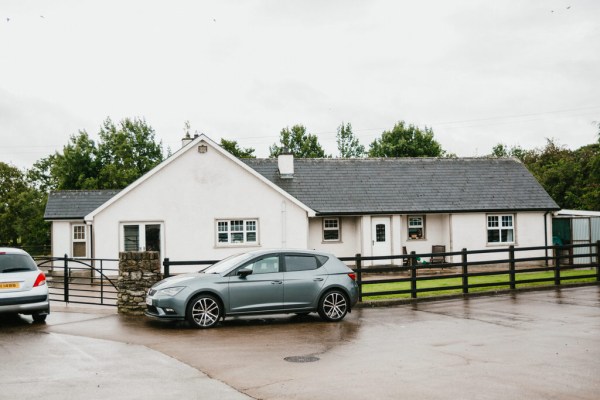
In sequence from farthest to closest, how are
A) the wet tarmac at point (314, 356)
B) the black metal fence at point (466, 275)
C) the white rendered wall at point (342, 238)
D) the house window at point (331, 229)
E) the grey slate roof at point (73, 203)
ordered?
the grey slate roof at point (73, 203) → the house window at point (331, 229) → the white rendered wall at point (342, 238) → the black metal fence at point (466, 275) → the wet tarmac at point (314, 356)

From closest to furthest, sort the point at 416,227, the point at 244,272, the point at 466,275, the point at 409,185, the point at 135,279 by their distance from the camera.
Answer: the point at 244,272 → the point at 135,279 → the point at 466,275 → the point at 416,227 → the point at 409,185

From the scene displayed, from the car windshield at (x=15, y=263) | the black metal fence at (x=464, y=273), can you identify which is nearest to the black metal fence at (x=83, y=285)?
the car windshield at (x=15, y=263)

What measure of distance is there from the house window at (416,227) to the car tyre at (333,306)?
62.5ft

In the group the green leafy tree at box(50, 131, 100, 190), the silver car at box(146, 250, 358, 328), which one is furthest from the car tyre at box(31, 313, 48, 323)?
Result: the green leafy tree at box(50, 131, 100, 190)

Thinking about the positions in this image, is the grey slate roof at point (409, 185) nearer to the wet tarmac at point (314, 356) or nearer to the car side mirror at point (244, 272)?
the wet tarmac at point (314, 356)

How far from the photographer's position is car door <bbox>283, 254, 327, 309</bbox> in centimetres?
1345

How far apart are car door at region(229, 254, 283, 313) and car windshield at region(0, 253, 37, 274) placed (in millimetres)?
4403

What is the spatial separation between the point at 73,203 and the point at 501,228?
22157mm

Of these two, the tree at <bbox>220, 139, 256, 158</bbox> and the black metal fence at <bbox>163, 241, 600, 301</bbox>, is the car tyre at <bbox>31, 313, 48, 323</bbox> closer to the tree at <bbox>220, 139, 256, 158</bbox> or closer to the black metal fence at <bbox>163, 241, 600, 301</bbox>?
the black metal fence at <bbox>163, 241, 600, 301</bbox>

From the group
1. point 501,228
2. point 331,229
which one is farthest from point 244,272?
point 501,228

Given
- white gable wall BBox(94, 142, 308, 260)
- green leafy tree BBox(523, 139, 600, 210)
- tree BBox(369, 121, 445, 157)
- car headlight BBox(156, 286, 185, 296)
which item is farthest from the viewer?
tree BBox(369, 121, 445, 157)

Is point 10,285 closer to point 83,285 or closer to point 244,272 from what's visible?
point 244,272

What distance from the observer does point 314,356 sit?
989cm

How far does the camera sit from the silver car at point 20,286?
42.8ft
